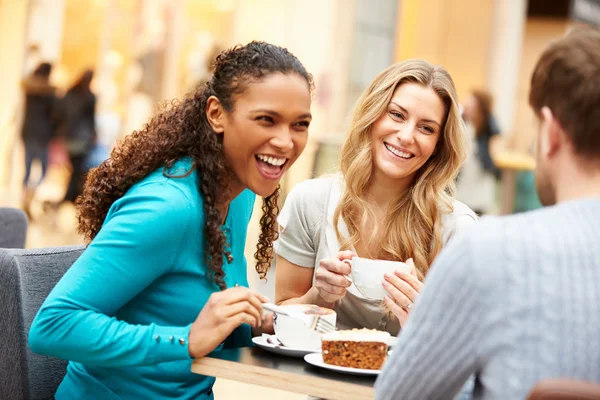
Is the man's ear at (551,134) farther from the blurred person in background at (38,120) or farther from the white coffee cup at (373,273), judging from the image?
the blurred person in background at (38,120)

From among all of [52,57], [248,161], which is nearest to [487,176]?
[52,57]

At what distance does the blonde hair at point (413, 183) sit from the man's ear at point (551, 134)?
1.20 metres

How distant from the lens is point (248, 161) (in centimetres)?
185

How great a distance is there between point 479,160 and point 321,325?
785 centimetres

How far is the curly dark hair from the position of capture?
72.1 inches

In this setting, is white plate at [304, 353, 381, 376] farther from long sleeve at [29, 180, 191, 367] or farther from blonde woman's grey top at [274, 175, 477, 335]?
blonde woman's grey top at [274, 175, 477, 335]

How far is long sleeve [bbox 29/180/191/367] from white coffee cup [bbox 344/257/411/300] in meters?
0.50

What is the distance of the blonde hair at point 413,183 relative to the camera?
2.55 m

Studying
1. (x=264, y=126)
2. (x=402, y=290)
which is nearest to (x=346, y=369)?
(x=402, y=290)

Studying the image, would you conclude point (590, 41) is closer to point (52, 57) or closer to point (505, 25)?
point (52, 57)

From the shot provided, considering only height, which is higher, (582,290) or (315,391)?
(582,290)

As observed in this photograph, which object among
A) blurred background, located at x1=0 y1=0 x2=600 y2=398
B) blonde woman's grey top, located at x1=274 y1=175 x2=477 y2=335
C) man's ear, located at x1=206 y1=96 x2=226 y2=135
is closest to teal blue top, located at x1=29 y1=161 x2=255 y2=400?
man's ear, located at x1=206 y1=96 x2=226 y2=135

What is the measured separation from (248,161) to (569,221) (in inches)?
31.9

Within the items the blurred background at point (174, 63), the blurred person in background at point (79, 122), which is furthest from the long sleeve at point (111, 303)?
the blurred person in background at point (79, 122)
